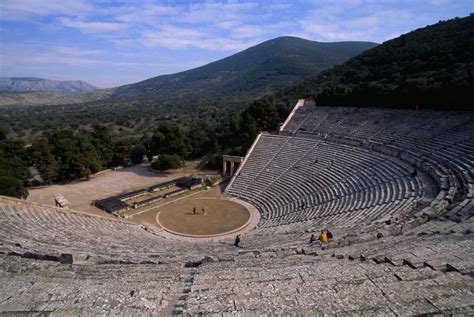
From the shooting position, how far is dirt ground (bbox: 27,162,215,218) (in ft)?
79.2

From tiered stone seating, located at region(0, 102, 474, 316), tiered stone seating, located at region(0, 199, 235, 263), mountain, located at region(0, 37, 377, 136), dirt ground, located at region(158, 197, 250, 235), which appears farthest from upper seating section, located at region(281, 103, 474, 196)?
mountain, located at region(0, 37, 377, 136)

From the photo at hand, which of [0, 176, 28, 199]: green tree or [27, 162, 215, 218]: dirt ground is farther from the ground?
[0, 176, 28, 199]: green tree

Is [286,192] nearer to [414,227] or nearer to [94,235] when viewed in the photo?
[414,227]

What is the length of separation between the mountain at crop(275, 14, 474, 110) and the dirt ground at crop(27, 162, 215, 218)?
2002cm

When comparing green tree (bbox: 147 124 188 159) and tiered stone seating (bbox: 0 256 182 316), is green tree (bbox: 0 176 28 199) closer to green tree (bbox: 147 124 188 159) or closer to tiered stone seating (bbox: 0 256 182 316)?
green tree (bbox: 147 124 188 159)

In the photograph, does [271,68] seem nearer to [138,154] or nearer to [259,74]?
[259,74]

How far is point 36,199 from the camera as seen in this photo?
24422 millimetres

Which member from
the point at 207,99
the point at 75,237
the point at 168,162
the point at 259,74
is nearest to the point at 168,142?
the point at 168,162

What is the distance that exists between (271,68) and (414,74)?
104 metres

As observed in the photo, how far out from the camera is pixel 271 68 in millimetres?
137500

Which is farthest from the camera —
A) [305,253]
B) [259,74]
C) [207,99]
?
[259,74]

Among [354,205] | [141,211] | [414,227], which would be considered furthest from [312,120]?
[414,227]

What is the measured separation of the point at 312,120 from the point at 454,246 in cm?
→ 2758

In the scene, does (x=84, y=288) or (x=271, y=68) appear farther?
(x=271, y=68)
